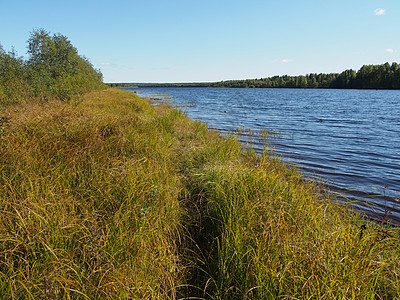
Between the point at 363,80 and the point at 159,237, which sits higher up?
the point at 363,80

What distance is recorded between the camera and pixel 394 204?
5.95 m

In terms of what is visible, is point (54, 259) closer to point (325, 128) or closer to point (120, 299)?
point (120, 299)

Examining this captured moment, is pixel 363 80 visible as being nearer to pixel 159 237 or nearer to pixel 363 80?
pixel 363 80

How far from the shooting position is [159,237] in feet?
9.93

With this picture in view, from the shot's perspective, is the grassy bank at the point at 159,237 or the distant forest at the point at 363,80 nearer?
the grassy bank at the point at 159,237

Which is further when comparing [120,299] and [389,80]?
[389,80]

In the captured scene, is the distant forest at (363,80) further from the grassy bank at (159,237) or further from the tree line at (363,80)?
the grassy bank at (159,237)

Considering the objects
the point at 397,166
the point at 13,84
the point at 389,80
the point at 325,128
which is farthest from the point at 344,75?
the point at 13,84

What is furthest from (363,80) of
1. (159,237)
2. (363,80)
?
(159,237)

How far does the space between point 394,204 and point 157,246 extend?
633 cm

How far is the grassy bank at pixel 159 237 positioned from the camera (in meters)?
2.20

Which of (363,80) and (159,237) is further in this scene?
(363,80)

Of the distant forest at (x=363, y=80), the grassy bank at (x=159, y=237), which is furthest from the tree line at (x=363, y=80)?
the grassy bank at (x=159, y=237)

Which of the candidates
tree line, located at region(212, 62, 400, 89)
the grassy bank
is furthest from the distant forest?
the grassy bank
